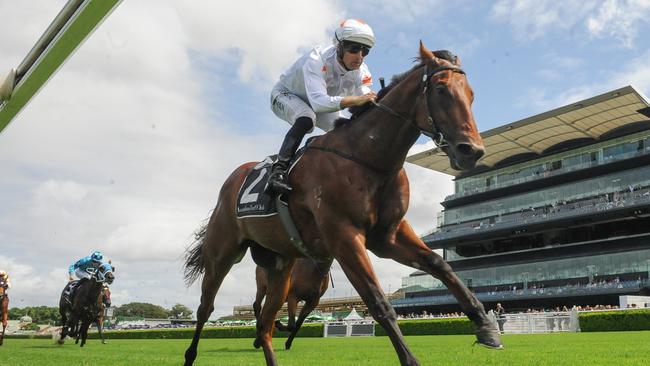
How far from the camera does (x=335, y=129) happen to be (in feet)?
17.6

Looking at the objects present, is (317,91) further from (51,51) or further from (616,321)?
(616,321)

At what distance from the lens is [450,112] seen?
4250mm

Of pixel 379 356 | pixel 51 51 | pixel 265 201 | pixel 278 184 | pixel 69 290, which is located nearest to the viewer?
pixel 51 51

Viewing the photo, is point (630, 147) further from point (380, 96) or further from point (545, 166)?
point (380, 96)

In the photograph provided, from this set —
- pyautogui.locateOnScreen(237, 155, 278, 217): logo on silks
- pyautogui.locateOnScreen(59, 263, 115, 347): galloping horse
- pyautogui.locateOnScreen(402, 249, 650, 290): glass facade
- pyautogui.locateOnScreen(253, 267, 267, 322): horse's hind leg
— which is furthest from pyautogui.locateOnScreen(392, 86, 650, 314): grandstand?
pyautogui.locateOnScreen(237, 155, 278, 217): logo on silks

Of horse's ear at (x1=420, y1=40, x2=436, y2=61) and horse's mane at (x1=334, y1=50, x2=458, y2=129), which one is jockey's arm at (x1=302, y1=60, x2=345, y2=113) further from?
horse's ear at (x1=420, y1=40, x2=436, y2=61)

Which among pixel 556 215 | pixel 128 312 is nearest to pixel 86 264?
pixel 556 215

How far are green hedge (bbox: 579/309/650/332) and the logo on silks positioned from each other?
84.8 ft

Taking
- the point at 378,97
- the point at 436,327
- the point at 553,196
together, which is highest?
the point at 553,196

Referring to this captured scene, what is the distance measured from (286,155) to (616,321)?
27510mm

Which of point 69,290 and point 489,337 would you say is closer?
point 489,337

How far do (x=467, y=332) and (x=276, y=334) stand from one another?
399 inches

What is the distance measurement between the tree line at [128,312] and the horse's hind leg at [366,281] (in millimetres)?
138851

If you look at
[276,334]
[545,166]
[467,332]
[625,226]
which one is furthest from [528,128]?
[276,334]
